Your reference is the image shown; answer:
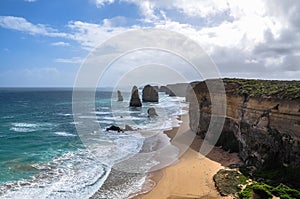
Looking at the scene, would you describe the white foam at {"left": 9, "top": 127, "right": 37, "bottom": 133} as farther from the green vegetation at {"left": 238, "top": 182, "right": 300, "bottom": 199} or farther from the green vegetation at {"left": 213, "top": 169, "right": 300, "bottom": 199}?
the green vegetation at {"left": 238, "top": 182, "right": 300, "bottom": 199}

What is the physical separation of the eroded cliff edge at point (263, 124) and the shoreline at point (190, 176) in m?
1.62

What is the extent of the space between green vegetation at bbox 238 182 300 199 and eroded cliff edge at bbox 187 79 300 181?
8.40ft

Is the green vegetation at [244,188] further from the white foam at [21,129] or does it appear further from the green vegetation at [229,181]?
the white foam at [21,129]

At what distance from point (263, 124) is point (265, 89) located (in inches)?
143

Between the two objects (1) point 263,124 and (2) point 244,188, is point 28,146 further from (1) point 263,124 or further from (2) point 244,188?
(1) point 263,124

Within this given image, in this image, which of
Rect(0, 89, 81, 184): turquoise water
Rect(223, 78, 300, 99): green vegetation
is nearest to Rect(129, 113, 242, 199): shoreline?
Rect(223, 78, 300, 99): green vegetation

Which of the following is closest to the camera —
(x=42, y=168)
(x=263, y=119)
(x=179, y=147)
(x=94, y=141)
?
(x=263, y=119)

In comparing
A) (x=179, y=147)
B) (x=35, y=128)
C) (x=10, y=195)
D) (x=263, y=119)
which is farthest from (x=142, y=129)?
(x=10, y=195)

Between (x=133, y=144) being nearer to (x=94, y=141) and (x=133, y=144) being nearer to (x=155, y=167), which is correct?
(x=94, y=141)

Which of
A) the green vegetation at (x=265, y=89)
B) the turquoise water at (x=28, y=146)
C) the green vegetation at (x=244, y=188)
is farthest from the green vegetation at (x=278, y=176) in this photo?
the turquoise water at (x=28, y=146)

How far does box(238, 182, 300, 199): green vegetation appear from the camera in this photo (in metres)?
13.9

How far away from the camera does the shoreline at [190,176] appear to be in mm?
16245

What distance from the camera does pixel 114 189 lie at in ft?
55.7

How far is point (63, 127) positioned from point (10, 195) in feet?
84.4
